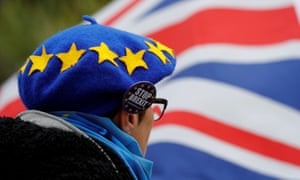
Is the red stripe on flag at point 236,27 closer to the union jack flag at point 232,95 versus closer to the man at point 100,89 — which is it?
the union jack flag at point 232,95

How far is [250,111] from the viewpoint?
2582mm

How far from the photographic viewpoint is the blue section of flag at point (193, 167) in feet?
8.15


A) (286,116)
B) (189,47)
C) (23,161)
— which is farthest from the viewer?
(189,47)

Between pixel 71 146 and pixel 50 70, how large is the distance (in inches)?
5.6

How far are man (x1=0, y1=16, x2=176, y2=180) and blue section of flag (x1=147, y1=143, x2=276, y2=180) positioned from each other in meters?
1.06

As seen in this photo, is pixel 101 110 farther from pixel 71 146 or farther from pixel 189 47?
pixel 189 47

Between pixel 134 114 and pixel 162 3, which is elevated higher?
pixel 162 3

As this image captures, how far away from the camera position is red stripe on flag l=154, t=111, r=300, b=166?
96.3 inches

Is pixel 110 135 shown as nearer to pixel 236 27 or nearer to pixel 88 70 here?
pixel 88 70

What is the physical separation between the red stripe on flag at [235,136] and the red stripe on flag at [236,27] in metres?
0.29

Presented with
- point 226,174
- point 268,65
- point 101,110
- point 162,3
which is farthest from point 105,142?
point 162,3

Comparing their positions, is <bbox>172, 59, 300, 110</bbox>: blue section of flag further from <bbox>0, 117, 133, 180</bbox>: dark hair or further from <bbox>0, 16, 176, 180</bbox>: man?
<bbox>0, 117, 133, 180</bbox>: dark hair

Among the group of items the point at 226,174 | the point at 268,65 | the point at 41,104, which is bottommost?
the point at 226,174

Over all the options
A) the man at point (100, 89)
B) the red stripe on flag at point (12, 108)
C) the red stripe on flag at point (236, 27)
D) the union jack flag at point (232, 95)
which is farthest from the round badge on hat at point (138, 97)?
the red stripe on flag at point (12, 108)
